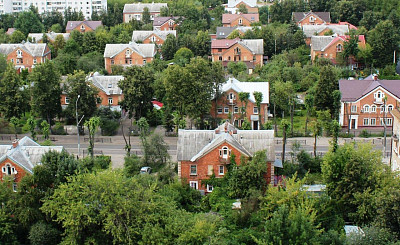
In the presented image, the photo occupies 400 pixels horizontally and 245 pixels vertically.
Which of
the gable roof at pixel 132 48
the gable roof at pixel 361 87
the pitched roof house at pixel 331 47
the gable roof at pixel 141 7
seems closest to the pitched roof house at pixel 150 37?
the gable roof at pixel 132 48

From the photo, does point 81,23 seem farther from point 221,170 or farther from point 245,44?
point 221,170

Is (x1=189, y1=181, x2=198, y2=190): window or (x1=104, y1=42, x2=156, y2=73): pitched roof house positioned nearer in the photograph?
(x1=189, y1=181, x2=198, y2=190): window

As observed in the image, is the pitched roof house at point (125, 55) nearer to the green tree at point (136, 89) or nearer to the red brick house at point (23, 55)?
the red brick house at point (23, 55)

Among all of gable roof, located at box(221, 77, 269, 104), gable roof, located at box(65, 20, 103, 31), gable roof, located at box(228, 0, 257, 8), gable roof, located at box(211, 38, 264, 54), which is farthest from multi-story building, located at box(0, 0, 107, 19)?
gable roof, located at box(221, 77, 269, 104)

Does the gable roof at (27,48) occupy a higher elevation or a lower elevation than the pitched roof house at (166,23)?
lower

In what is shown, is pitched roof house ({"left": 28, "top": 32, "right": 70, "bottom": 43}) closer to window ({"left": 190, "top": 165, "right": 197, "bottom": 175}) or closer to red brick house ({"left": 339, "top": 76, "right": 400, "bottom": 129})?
red brick house ({"left": 339, "top": 76, "right": 400, "bottom": 129})

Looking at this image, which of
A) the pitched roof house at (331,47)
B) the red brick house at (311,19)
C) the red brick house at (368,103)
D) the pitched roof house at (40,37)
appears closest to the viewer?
the red brick house at (368,103)

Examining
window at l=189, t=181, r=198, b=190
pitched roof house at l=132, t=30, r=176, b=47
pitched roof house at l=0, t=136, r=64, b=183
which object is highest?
pitched roof house at l=132, t=30, r=176, b=47

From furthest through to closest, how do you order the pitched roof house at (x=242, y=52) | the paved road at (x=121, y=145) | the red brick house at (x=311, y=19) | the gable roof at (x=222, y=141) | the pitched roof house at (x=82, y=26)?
the pitched roof house at (x=82, y=26) → the red brick house at (x=311, y=19) → the pitched roof house at (x=242, y=52) → the paved road at (x=121, y=145) → the gable roof at (x=222, y=141)
